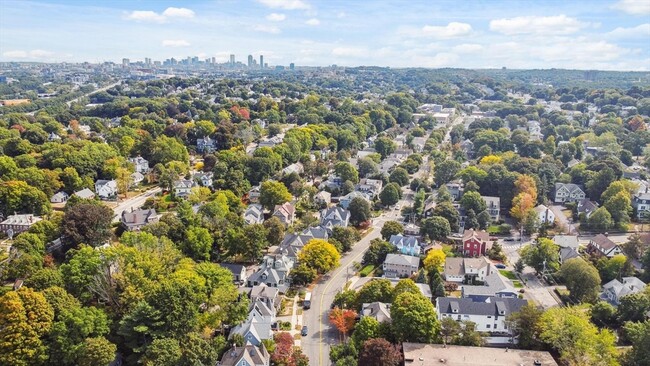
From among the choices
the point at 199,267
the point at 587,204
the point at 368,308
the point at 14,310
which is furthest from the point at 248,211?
the point at 587,204

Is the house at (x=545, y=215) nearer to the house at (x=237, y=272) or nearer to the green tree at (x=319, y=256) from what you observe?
the green tree at (x=319, y=256)

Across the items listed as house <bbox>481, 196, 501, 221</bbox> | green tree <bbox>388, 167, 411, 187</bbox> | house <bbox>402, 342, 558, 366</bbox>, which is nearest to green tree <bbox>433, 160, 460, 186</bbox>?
green tree <bbox>388, 167, 411, 187</bbox>

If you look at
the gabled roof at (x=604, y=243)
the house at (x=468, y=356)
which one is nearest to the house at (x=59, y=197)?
the house at (x=468, y=356)

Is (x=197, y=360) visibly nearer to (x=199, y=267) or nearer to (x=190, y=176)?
(x=199, y=267)

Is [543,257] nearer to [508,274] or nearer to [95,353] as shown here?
[508,274]

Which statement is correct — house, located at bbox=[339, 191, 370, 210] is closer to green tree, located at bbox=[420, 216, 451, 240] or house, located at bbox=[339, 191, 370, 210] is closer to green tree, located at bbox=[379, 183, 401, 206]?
green tree, located at bbox=[379, 183, 401, 206]

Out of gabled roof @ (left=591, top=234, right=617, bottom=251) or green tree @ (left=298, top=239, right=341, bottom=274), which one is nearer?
green tree @ (left=298, top=239, right=341, bottom=274)
